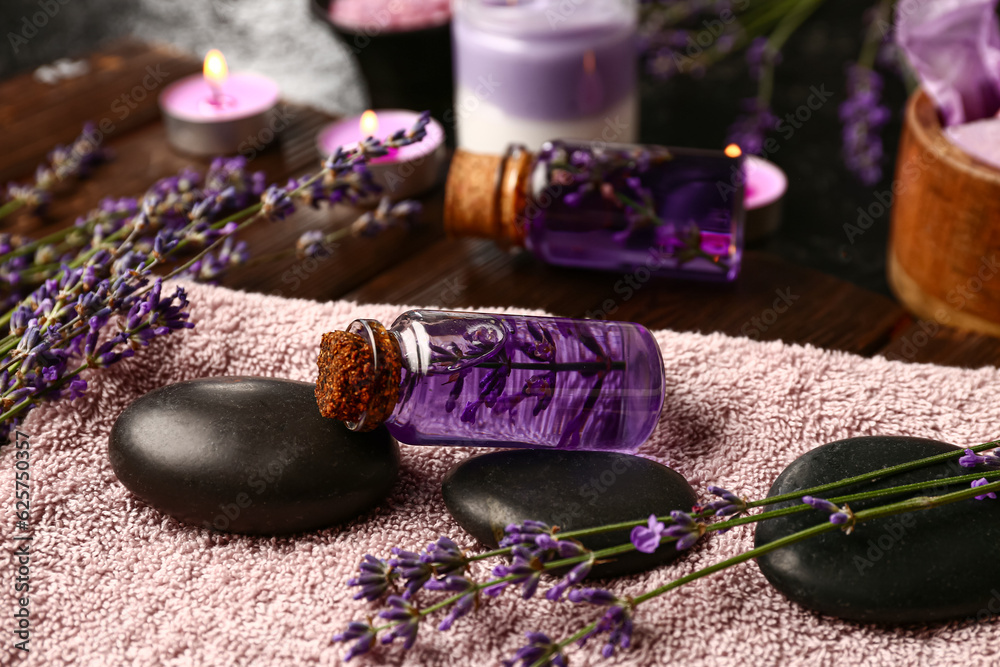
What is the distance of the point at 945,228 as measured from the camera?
0.72 meters

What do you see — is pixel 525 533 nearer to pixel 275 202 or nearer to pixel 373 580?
pixel 373 580

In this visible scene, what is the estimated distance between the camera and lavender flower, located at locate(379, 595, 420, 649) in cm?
44

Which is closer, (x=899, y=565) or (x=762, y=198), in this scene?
(x=899, y=565)

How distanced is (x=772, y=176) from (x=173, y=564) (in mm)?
623

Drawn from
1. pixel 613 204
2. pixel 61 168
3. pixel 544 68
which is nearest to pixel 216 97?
pixel 61 168

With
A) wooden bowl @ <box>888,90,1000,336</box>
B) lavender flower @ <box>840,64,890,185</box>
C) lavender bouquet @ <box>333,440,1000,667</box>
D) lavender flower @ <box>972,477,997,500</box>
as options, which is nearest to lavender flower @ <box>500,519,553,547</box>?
lavender bouquet @ <box>333,440,1000,667</box>

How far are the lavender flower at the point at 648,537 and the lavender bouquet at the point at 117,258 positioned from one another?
1.01 ft

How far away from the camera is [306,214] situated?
34.8 inches

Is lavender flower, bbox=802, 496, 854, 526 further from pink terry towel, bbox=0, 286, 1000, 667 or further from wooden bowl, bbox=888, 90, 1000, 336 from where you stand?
wooden bowl, bbox=888, 90, 1000, 336

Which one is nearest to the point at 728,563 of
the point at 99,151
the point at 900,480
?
the point at 900,480

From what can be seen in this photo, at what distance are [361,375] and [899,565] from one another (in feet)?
0.93

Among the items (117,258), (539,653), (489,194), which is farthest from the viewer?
(489,194)

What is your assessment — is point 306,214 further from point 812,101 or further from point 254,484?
point 812,101

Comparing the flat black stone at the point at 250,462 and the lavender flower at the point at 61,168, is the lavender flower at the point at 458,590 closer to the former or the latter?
the flat black stone at the point at 250,462
